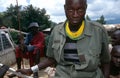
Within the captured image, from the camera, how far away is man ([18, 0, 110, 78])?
2.73m

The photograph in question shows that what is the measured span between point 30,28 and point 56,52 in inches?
244

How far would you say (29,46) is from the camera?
8.93 m

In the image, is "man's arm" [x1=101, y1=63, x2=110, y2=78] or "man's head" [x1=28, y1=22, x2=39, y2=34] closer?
"man's arm" [x1=101, y1=63, x2=110, y2=78]

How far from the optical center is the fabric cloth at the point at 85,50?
8.95 feet

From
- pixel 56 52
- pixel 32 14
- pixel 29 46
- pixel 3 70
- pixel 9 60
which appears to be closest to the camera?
pixel 3 70

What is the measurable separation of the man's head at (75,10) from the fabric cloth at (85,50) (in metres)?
0.11

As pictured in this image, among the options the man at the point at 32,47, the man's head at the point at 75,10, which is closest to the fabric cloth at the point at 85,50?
the man's head at the point at 75,10

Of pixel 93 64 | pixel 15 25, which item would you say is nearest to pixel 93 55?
pixel 93 64

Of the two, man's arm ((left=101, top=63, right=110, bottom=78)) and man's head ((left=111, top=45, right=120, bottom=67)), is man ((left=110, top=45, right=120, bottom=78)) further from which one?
man's arm ((left=101, top=63, right=110, bottom=78))

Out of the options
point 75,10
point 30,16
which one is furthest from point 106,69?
point 30,16

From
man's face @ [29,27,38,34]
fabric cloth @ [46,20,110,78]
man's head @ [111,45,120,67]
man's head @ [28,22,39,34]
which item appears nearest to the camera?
fabric cloth @ [46,20,110,78]

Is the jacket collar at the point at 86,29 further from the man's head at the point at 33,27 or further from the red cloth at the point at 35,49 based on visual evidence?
the red cloth at the point at 35,49

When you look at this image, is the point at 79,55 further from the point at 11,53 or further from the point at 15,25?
the point at 15,25

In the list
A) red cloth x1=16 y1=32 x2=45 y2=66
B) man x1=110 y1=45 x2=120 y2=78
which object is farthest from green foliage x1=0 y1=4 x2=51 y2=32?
man x1=110 y1=45 x2=120 y2=78
